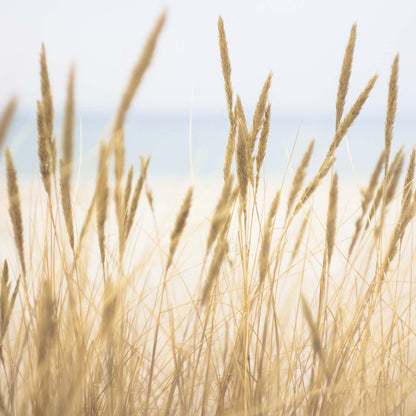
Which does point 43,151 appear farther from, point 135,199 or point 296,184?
point 296,184

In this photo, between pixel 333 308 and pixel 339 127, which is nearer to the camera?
pixel 339 127

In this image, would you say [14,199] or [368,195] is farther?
[368,195]

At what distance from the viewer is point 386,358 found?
0.83 metres

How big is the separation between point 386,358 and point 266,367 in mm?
198

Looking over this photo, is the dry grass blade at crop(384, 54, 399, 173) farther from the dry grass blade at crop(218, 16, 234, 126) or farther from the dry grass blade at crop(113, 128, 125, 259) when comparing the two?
the dry grass blade at crop(113, 128, 125, 259)

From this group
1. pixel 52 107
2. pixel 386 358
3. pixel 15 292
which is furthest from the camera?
pixel 386 358

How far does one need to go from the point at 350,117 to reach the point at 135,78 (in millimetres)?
347

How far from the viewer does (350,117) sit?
0.70 metres

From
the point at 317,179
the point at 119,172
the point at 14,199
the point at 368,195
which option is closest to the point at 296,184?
the point at 317,179

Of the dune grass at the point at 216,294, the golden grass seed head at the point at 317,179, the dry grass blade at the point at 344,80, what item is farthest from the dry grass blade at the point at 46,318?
the dry grass blade at the point at 344,80

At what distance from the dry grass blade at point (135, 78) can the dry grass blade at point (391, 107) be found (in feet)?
1.30

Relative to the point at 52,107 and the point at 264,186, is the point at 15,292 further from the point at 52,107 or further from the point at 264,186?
the point at 264,186

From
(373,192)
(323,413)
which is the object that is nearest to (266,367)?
(323,413)

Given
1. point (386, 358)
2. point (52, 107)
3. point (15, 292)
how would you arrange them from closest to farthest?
point (52, 107), point (15, 292), point (386, 358)
